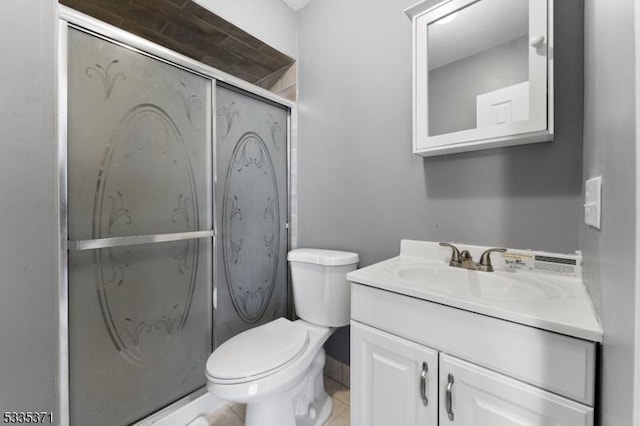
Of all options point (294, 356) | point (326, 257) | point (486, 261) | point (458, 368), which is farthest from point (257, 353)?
point (486, 261)

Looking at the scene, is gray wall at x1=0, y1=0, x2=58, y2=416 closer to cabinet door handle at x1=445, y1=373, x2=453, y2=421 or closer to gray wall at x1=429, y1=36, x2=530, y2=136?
cabinet door handle at x1=445, y1=373, x2=453, y2=421

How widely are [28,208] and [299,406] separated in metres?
1.38

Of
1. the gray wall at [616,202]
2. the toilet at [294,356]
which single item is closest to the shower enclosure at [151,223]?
the toilet at [294,356]

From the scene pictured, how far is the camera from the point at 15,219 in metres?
0.88

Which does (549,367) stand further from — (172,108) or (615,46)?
(172,108)

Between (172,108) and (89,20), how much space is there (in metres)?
0.40

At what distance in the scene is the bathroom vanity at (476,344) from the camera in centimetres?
60

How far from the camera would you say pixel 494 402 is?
2.26 feet

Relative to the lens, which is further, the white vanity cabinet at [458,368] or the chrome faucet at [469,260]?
the chrome faucet at [469,260]

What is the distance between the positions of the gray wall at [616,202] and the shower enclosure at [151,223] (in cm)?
149

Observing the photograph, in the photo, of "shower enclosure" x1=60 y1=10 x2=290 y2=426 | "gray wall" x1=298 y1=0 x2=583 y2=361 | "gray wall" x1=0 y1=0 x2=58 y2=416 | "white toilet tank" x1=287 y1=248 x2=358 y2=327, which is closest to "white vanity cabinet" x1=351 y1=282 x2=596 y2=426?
"white toilet tank" x1=287 y1=248 x2=358 y2=327

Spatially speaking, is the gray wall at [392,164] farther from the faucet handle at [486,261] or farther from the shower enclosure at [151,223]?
the shower enclosure at [151,223]

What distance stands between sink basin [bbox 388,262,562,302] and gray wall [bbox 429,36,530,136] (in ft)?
1.97

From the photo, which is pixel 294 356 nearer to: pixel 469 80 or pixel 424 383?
pixel 424 383
